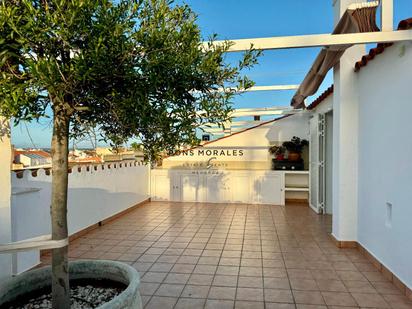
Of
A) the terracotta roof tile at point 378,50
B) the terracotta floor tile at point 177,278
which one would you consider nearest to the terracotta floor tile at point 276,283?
the terracotta floor tile at point 177,278

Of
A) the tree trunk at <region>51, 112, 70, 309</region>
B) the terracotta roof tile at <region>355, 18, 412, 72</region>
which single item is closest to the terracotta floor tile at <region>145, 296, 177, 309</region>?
the tree trunk at <region>51, 112, 70, 309</region>

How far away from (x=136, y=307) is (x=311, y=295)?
189cm

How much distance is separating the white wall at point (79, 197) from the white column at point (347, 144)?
161 inches

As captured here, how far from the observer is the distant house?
13.5 feet

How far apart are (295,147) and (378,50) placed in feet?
15.8

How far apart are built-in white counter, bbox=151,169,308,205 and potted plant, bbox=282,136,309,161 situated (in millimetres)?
466

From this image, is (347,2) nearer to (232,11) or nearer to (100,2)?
(232,11)

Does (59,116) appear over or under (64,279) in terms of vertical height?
over

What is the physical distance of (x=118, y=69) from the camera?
55.1 inches

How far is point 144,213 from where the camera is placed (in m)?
6.72

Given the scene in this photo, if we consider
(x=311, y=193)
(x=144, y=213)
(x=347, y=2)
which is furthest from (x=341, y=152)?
(x=144, y=213)

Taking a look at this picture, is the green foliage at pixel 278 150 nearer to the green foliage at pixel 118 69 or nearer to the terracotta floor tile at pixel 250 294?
the terracotta floor tile at pixel 250 294

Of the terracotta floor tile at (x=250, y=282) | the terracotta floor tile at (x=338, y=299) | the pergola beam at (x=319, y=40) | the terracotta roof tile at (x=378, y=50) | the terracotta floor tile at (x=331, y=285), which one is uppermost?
the terracotta roof tile at (x=378, y=50)

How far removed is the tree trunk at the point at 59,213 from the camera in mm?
1688
